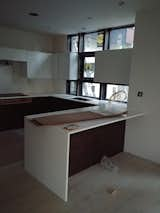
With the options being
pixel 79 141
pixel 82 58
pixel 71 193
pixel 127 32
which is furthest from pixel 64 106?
pixel 71 193

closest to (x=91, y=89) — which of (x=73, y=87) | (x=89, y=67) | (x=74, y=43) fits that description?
(x=89, y=67)

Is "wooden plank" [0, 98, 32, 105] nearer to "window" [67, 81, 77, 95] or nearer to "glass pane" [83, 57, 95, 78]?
"window" [67, 81, 77, 95]

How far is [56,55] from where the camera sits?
198 inches

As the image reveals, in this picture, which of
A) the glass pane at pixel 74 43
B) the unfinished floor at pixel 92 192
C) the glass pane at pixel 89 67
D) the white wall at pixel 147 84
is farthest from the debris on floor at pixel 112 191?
the glass pane at pixel 74 43

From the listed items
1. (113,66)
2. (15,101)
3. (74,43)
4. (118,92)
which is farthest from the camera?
(74,43)

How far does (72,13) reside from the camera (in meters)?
3.20

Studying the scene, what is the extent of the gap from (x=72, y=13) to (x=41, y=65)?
1993 millimetres

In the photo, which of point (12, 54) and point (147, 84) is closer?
point (147, 84)

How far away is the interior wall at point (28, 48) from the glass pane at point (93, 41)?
67 centimetres

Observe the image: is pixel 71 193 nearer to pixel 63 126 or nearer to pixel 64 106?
pixel 63 126

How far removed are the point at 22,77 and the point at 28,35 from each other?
1095 millimetres

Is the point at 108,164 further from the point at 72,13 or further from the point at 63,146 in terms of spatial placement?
the point at 72,13

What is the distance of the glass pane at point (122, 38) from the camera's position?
12.9 ft

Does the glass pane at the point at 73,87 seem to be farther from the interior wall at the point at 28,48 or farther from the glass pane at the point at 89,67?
the glass pane at the point at 89,67
